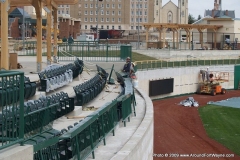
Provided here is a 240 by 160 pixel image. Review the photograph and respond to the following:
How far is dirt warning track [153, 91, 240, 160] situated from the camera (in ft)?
67.3

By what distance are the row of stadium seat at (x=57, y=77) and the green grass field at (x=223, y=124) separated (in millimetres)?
7874

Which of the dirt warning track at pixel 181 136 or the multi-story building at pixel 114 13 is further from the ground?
the multi-story building at pixel 114 13

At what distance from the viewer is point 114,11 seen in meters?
135

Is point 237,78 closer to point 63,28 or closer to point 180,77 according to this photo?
point 180,77

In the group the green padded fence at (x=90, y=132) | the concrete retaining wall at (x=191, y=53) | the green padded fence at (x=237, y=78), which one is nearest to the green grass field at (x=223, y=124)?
the green padded fence at (x=90, y=132)

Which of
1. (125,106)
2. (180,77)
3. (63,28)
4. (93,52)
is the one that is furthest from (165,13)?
(125,106)

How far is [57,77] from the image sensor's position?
704 inches

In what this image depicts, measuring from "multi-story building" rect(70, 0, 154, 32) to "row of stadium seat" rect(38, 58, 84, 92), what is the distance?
109 meters

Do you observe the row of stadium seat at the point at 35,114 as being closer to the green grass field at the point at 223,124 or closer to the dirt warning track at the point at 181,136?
the dirt warning track at the point at 181,136

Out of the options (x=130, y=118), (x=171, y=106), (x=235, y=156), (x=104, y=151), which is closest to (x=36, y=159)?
(x=104, y=151)

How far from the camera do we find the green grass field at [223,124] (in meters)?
23.3

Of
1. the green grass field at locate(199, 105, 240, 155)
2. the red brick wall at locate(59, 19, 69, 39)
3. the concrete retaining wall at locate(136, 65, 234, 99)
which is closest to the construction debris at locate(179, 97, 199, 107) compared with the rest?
the green grass field at locate(199, 105, 240, 155)

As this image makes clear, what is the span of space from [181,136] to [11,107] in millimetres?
18897

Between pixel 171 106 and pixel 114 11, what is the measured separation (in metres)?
102
